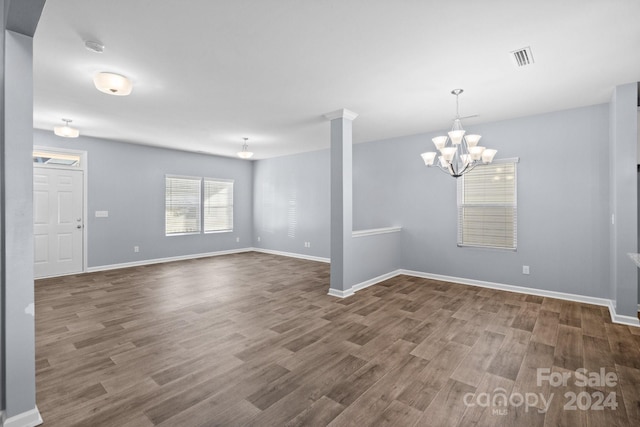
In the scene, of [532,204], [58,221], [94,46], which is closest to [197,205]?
[58,221]

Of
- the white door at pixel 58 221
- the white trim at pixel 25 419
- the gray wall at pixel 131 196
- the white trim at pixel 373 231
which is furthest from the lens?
the gray wall at pixel 131 196

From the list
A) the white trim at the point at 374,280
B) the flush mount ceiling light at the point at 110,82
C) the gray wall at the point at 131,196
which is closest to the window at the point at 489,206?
the white trim at the point at 374,280

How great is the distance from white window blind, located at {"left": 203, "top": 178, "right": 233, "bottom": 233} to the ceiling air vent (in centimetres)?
726

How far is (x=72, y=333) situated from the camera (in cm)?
320

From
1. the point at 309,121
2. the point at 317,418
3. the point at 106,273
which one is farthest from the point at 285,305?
the point at 106,273

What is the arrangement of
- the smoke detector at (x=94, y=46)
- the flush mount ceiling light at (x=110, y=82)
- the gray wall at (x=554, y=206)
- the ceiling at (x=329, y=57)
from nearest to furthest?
the ceiling at (x=329, y=57) < the smoke detector at (x=94, y=46) < the flush mount ceiling light at (x=110, y=82) < the gray wall at (x=554, y=206)

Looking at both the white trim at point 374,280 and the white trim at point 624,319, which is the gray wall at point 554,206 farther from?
the white trim at point 374,280

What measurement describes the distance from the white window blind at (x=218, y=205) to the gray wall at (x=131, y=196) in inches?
10.0

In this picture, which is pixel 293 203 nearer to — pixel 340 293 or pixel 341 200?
pixel 341 200

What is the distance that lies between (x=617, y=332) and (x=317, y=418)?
11.5 ft

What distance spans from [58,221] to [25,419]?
533 cm

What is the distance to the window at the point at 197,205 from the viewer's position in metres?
7.45

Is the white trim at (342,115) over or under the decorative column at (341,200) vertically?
over

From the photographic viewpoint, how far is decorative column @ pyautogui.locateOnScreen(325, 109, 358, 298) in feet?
14.8
